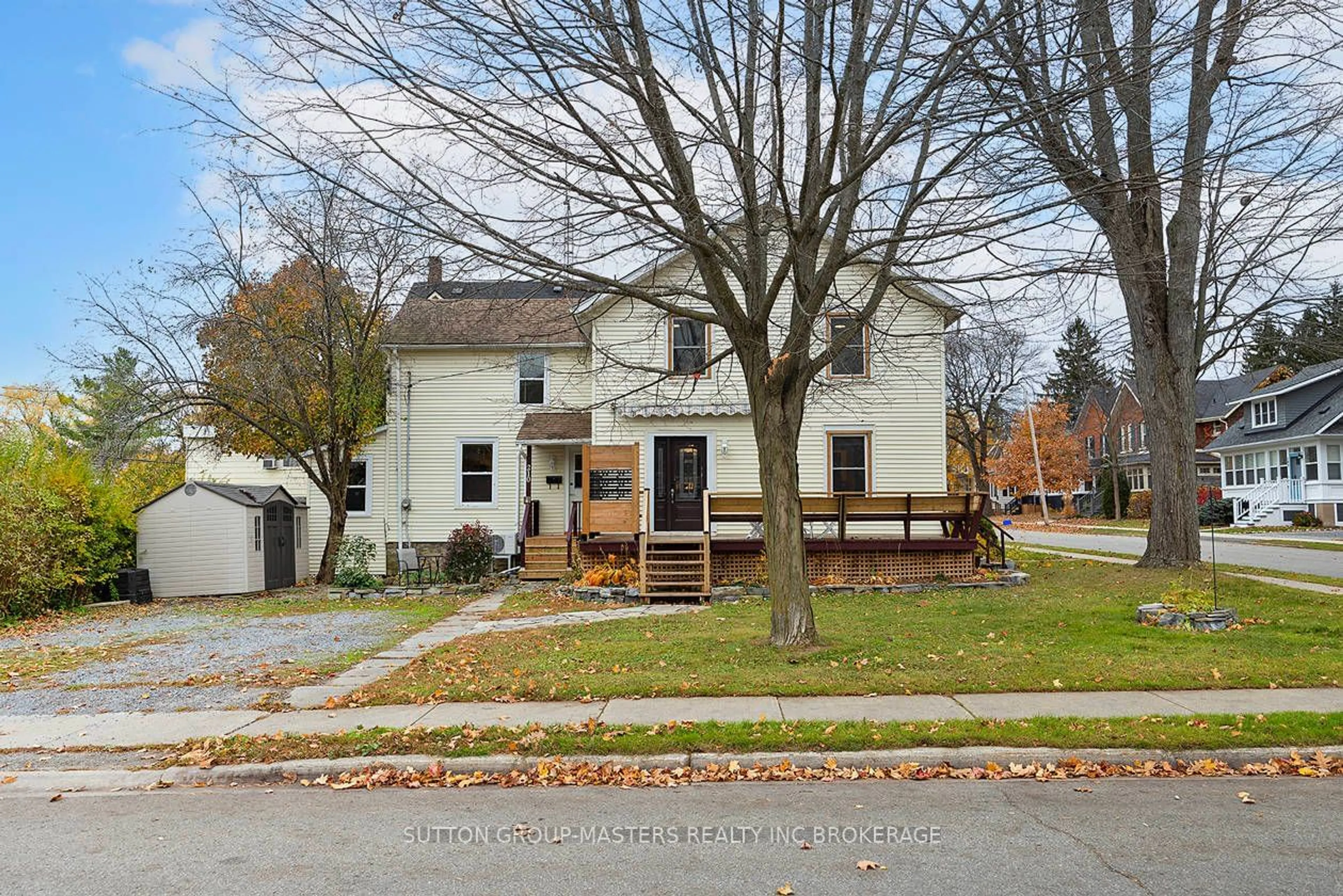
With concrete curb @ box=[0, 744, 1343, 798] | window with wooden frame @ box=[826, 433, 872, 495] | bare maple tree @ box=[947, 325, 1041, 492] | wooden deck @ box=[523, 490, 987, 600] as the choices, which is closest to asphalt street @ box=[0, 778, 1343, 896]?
concrete curb @ box=[0, 744, 1343, 798]

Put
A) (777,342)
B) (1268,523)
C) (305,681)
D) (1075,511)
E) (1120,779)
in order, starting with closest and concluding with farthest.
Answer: (1120,779) < (305,681) < (777,342) < (1268,523) < (1075,511)

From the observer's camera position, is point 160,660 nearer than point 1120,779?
No

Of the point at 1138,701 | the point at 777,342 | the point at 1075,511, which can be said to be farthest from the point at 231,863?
the point at 1075,511

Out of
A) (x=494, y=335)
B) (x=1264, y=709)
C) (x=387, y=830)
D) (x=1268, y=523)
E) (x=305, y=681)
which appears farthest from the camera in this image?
(x=1268, y=523)

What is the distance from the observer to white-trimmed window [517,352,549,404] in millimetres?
23125

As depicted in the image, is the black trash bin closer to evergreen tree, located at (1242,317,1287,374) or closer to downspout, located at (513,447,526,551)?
downspout, located at (513,447,526,551)

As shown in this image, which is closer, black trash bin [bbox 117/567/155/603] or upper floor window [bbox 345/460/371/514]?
black trash bin [bbox 117/567/155/603]

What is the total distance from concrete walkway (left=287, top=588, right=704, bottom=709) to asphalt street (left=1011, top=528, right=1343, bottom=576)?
834 cm

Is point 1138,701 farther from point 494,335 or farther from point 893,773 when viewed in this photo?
point 494,335

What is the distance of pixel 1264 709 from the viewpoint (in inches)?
284

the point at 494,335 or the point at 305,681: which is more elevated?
the point at 494,335

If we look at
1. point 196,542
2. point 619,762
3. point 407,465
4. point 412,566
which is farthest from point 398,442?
point 619,762

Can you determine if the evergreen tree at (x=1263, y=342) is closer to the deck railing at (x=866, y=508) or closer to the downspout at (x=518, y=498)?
the deck railing at (x=866, y=508)

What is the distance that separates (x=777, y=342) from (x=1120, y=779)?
15.1 metres
